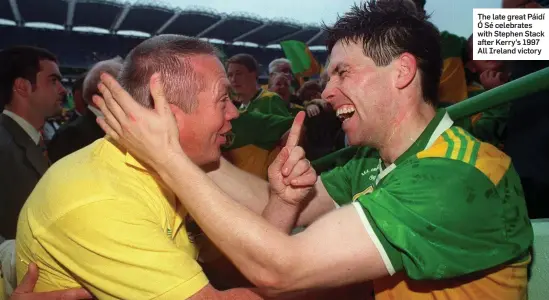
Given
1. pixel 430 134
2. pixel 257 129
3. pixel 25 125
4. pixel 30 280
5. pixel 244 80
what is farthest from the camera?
pixel 244 80

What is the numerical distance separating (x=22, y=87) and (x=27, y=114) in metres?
0.22

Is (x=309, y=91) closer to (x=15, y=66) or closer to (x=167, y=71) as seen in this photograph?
(x=15, y=66)

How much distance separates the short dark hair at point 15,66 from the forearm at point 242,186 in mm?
2117

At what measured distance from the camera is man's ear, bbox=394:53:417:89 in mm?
1756

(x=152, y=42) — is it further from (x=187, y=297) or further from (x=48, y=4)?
(x=48, y=4)

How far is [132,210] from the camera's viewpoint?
149cm

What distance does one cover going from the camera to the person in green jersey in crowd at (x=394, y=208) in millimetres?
1290

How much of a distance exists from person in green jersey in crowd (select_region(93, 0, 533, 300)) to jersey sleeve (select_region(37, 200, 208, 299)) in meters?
0.18

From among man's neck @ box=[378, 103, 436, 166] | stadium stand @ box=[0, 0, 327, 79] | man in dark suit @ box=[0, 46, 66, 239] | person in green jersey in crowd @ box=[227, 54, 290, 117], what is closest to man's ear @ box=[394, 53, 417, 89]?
man's neck @ box=[378, 103, 436, 166]

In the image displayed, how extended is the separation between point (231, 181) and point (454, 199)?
1.44m

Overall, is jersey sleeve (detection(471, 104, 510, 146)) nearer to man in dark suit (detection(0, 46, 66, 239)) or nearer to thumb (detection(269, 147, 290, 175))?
thumb (detection(269, 147, 290, 175))

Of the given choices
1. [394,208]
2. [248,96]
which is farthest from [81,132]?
[394,208]

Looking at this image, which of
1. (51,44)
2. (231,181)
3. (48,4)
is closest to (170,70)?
(231,181)

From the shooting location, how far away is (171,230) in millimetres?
1753
